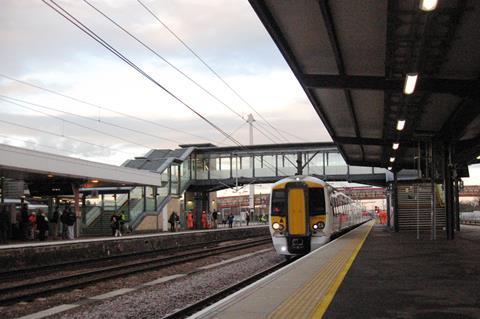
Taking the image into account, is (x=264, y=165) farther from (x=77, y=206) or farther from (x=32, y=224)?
(x=32, y=224)

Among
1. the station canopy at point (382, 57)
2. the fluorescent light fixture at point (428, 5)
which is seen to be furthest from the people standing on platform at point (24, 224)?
the fluorescent light fixture at point (428, 5)

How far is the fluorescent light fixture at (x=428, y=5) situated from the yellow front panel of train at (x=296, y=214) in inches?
427

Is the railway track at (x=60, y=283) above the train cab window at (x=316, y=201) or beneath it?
beneath

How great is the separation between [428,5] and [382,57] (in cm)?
446

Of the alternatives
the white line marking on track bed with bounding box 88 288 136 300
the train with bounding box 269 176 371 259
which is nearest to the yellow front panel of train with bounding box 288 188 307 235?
the train with bounding box 269 176 371 259

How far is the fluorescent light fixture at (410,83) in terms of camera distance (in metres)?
13.1

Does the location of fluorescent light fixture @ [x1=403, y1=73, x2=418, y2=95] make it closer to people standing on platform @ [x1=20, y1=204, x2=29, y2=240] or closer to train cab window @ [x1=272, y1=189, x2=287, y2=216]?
train cab window @ [x1=272, y1=189, x2=287, y2=216]

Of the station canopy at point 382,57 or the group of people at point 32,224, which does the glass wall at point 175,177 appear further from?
the station canopy at point 382,57

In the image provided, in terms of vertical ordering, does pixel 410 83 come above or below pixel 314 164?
below

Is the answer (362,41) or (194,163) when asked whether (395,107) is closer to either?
(362,41)

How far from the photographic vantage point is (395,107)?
18062 mm

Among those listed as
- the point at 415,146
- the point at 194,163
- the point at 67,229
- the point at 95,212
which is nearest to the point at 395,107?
the point at 415,146

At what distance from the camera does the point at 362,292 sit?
852 cm

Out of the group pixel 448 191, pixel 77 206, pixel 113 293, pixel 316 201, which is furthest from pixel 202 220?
pixel 113 293
